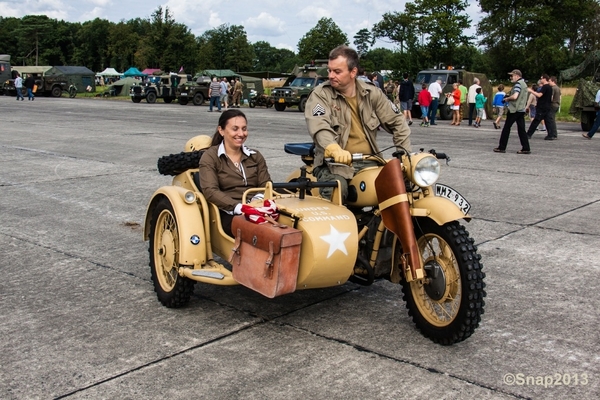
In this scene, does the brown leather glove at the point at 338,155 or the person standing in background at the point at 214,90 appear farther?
the person standing in background at the point at 214,90

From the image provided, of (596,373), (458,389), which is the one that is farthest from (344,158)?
(596,373)

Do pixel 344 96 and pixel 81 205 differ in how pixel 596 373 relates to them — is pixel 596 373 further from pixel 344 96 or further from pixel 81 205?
pixel 81 205

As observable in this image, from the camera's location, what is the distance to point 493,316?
439 cm

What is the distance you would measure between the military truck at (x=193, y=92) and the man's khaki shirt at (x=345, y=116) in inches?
1371

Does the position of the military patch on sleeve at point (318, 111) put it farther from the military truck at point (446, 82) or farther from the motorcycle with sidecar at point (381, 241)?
the military truck at point (446, 82)

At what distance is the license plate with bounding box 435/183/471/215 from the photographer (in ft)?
12.7

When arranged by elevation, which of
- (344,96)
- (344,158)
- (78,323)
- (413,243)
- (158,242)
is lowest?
A: (78,323)

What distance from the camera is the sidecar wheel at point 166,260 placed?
4410 mm

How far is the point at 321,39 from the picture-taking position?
95062 mm

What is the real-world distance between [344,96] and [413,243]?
4.28 feet

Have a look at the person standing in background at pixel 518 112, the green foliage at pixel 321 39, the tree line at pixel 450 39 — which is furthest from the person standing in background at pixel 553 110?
the green foliage at pixel 321 39

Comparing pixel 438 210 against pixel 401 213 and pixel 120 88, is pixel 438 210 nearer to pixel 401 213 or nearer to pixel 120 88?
pixel 401 213

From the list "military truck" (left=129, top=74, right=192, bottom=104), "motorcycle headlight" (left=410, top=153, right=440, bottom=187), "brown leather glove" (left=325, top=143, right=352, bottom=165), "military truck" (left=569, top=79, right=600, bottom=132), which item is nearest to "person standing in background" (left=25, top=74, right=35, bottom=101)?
"military truck" (left=129, top=74, right=192, bottom=104)

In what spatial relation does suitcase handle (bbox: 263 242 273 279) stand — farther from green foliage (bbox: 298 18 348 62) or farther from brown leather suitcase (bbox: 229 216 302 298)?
green foliage (bbox: 298 18 348 62)
